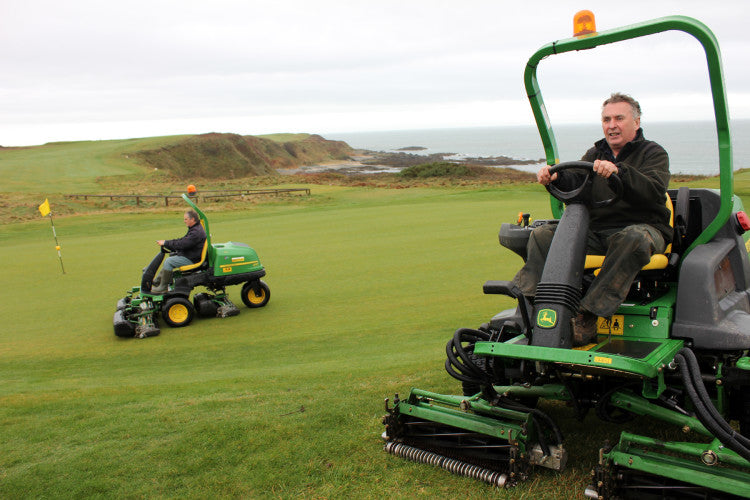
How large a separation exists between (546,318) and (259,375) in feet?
11.3

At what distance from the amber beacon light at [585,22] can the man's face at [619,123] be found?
55 centimetres

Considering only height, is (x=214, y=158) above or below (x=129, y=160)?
above

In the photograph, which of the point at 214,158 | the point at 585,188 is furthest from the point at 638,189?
the point at 214,158

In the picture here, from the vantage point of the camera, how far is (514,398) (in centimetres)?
400

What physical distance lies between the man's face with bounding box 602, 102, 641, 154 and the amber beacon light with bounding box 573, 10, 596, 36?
0.55m

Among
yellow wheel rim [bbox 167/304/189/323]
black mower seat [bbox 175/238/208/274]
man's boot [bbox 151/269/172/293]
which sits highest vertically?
black mower seat [bbox 175/238/208/274]

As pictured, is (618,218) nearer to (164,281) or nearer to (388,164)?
(164,281)

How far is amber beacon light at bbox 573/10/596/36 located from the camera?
3.56 m

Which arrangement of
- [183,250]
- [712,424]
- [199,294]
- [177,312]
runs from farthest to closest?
[199,294] < [183,250] < [177,312] < [712,424]

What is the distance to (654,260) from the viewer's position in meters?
3.52

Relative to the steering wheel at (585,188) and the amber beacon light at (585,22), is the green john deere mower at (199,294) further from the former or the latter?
the amber beacon light at (585,22)

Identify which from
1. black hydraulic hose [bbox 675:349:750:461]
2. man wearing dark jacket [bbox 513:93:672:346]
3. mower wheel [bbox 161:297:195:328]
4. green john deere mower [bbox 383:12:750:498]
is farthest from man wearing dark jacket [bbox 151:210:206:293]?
black hydraulic hose [bbox 675:349:750:461]

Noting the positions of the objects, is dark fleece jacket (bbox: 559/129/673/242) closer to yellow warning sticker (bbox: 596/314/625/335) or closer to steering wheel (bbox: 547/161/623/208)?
steering wheel (bbox: 547/161/623/208)

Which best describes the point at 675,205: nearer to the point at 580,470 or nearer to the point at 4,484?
the point at 580,470
